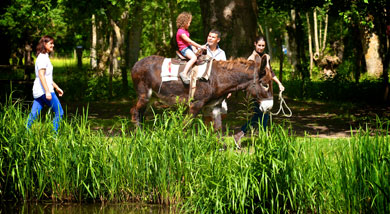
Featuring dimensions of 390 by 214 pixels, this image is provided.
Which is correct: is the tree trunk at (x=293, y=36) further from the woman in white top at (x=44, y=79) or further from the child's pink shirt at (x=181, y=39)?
the woman in white top at (x=44, y=79)

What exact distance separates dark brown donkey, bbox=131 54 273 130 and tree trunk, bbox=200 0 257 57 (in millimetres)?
5879

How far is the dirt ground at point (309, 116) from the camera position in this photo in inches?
534

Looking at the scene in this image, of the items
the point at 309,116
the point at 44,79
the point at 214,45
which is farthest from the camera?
the point at 309,116

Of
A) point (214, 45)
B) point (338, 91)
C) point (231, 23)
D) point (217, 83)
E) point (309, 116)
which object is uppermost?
point (231, 23)

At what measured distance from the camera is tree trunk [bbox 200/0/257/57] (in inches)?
645

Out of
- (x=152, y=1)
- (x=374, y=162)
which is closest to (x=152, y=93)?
(x=374, y=162)

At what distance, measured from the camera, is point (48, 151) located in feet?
25.1

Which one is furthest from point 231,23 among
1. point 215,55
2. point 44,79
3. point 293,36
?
point 293,36

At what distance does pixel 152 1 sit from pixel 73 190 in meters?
27.9

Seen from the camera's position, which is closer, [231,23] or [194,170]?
[194,170]

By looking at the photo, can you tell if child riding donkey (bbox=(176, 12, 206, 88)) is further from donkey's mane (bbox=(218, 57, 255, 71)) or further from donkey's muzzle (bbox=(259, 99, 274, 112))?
donkey's muzzle (bbox=(259, 99, 274, 112))

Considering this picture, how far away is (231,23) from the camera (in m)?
16.4

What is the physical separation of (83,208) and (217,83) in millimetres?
3370

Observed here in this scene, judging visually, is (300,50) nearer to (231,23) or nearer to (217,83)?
(231,23)
